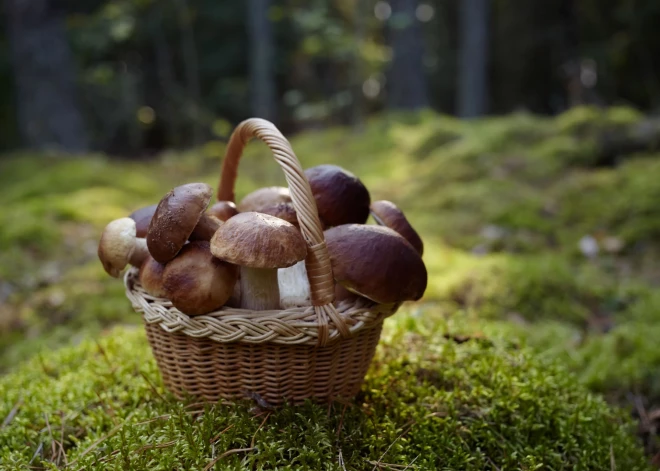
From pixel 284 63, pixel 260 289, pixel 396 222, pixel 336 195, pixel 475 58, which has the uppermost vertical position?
pixel 284 63

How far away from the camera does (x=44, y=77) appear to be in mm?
8172

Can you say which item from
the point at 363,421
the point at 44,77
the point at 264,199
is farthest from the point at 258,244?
the point at 44,77

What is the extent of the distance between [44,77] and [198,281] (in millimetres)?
8304

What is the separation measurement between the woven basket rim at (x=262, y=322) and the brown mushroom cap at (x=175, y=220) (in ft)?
0.65

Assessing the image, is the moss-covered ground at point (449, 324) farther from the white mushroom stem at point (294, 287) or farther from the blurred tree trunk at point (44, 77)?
the blurred tree trunk at point (44, 77)

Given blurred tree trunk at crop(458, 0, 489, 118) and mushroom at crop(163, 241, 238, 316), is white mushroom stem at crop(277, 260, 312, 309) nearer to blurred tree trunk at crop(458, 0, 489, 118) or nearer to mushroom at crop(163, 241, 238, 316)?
mushroom at crop(163, 241, 238, 316)

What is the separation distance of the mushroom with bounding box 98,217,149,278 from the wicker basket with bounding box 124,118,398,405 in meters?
0.12

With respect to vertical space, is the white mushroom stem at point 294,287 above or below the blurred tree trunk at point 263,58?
below

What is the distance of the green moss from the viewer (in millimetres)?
1624

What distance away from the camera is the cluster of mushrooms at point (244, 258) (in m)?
1.54

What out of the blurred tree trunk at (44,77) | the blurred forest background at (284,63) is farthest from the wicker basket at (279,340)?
the blurred tree trunk at (44,77)

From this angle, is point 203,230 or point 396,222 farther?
point 396,222

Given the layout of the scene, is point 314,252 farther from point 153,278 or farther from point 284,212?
point 153,278

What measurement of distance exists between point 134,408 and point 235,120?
56.9ft
